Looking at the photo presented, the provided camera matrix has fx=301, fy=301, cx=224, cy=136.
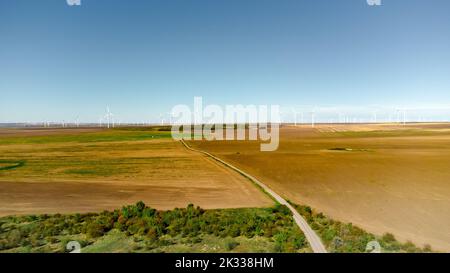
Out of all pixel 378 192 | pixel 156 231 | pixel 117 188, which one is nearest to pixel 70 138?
pixel 117 188

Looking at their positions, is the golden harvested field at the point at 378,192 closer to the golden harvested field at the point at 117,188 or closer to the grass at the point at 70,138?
the golden harvested field at the point at 117,188

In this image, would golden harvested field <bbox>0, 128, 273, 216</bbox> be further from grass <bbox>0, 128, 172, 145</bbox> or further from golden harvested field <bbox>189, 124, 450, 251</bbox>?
grass <bbox>0, 128, 172, 145</bbox>

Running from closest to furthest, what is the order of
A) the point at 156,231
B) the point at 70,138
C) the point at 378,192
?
1. the point at 156,231
2. the point at 378,192
3. the point at 70,138

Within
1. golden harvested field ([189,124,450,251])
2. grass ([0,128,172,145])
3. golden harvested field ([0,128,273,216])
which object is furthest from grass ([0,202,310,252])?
grass ([0,128,172,145])

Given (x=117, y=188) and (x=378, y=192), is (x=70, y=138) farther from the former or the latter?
(x=378, y=192)

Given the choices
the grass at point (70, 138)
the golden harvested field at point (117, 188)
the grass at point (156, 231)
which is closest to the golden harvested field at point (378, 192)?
the golden harvested field at point (117, 188)

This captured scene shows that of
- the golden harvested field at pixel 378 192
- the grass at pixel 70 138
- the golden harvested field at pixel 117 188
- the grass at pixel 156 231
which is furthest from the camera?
the grass at pixel 70 138

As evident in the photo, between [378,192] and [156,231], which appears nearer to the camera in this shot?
[156,231]
